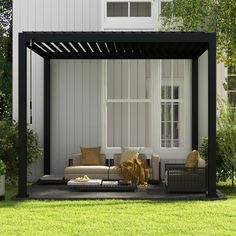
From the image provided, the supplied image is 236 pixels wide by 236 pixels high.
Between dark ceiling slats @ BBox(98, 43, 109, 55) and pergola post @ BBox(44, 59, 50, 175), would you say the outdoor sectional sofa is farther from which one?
dark ceiling slats @ BBox(98, 43, 109, 55)

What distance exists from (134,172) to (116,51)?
271cm

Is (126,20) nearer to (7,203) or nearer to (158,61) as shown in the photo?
(158,61)

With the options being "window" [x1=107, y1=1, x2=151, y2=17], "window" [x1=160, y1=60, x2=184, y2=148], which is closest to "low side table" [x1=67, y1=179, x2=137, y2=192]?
"window" [x1=160, y1=60, x2=184, y2=148]

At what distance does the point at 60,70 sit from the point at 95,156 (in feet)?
7.85

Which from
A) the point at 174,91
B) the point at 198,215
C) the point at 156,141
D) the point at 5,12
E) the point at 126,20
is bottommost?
the point at 198,215

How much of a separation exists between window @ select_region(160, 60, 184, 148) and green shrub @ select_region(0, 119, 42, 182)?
121 inches

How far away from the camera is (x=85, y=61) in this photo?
15508 mm

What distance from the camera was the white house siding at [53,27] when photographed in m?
15.4

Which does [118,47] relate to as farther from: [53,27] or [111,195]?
[111,195]

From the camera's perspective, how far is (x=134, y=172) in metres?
13.7

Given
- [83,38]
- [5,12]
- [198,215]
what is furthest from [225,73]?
[5,12]

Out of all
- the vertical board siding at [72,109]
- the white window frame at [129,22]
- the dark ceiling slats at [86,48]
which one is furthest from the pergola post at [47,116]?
the white window frame at [129,22]

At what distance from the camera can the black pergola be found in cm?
1164

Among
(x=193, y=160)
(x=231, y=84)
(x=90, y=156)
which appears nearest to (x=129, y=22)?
(x=231, y=84)
